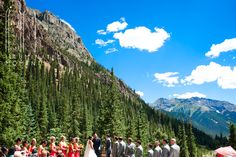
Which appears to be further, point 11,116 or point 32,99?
point 32,99

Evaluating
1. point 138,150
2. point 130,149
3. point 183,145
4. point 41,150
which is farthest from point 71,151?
point 183,145

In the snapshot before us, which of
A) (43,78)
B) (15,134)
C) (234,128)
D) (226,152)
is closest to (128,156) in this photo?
(15,134)

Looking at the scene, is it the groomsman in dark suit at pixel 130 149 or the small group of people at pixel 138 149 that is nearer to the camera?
the small group of people at pixel 138 149

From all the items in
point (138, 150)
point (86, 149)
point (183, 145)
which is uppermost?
point (86, 149)

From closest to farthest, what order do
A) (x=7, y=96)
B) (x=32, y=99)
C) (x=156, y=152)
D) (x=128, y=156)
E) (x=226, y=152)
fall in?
(x=226, y=152) → (x=156, y=152) → (x=128, y=156) → (x=7, y=96) → (x=32, y=99)

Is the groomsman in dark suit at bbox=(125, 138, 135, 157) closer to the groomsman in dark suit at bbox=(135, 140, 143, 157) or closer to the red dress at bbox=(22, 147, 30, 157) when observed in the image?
the groomsman in dark suit at bbox=(135, 140, 143, 157)

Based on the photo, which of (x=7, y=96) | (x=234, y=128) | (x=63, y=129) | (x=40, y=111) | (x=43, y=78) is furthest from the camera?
(x=43, y=78)

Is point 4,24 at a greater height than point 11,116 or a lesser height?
greater

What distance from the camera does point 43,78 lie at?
199625 millimetres

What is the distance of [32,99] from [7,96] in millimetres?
104112

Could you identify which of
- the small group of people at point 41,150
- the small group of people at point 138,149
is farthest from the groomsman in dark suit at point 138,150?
the small group of people at point 41,150

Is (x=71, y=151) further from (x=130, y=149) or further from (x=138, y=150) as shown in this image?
(x=138, y=150)

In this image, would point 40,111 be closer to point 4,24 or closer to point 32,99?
point 32,99

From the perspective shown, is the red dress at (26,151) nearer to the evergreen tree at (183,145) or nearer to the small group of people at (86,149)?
the small group of people at (86,149)
